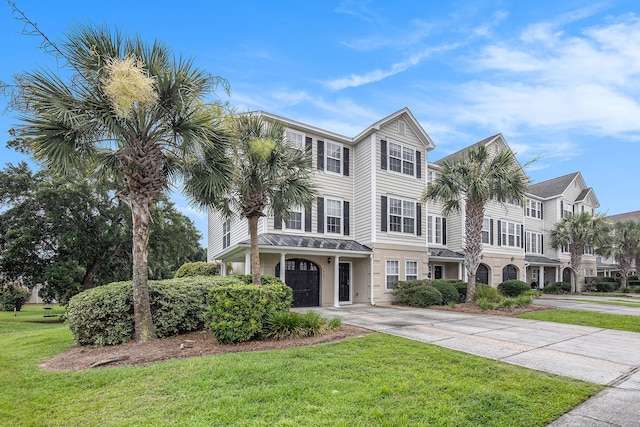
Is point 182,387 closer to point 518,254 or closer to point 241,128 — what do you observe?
point 241,128

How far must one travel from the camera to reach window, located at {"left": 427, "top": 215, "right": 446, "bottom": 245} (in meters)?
22.8

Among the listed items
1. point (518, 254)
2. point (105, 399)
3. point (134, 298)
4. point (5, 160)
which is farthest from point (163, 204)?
point (518, 254)

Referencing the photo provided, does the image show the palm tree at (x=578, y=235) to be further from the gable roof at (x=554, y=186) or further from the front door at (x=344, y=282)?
the front door at (x=344, y=282)

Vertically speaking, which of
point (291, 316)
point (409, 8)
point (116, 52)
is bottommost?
point (291, 316)

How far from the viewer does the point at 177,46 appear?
8156 millimetres

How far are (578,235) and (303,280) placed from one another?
964 inches

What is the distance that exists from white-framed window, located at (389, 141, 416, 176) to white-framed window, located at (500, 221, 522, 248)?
10.6m

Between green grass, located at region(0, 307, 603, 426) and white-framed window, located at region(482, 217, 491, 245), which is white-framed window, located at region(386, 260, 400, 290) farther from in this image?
green grass, located at region(0, 307, 603, 426)

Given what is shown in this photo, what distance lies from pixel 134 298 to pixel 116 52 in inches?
214

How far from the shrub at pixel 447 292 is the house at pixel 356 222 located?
202 centimetres

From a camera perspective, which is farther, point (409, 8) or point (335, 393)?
point (409, 8)

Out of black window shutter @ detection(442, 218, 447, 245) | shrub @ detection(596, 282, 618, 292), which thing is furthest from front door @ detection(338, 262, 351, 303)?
shrub @ detection(596, 282, 618, 292)

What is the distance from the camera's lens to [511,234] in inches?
1034

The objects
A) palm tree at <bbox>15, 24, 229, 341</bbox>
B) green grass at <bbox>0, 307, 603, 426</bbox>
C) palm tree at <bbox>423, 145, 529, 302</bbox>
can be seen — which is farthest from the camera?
palm tree at <bbox>423, 145, 529, 302</bbox>
